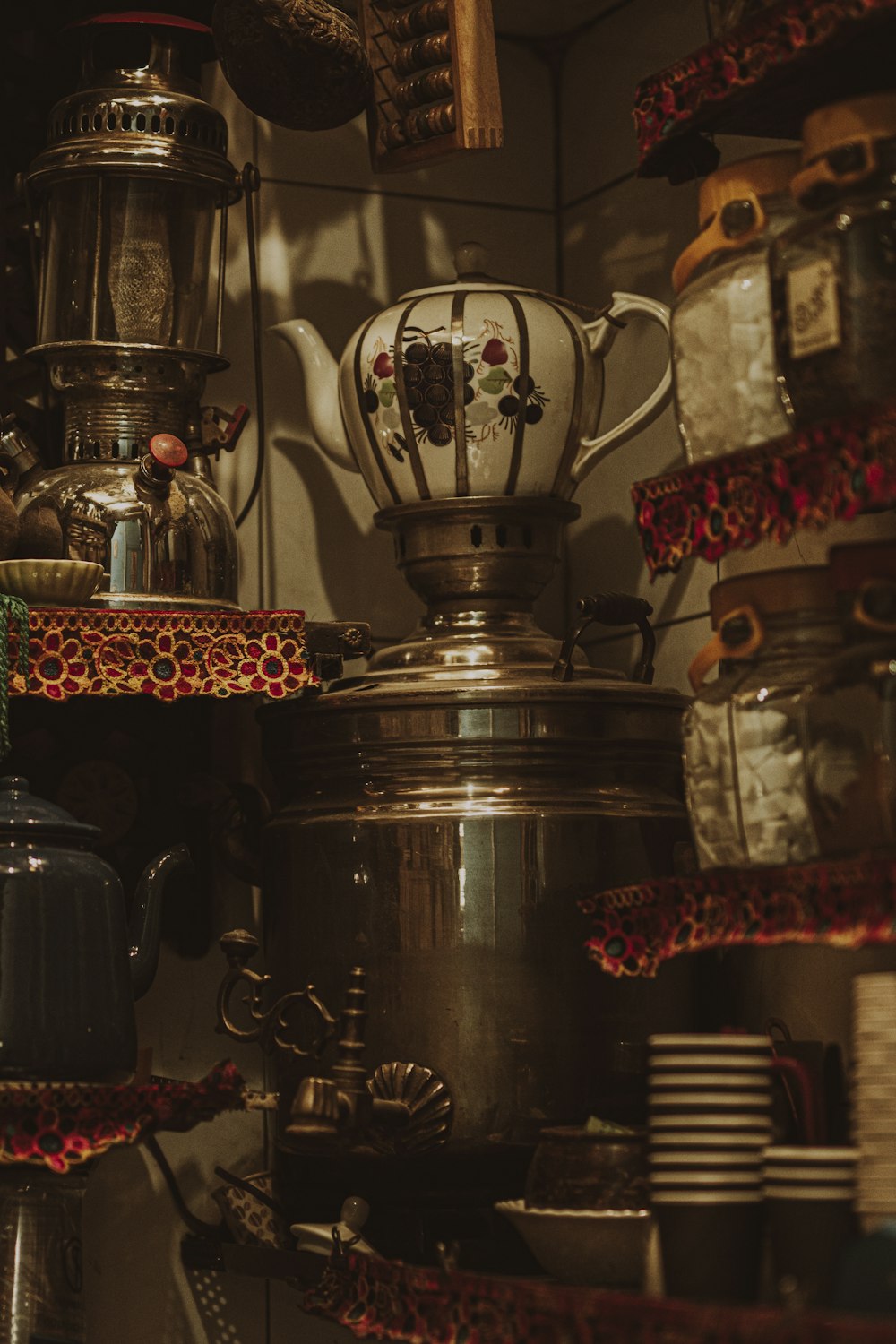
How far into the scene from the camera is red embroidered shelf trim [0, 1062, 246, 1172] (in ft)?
5.87

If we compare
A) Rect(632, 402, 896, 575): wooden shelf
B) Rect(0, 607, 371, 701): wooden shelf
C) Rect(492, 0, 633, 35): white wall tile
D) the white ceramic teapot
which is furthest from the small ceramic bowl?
Rect(492, 0, 633, 35): white wall tile

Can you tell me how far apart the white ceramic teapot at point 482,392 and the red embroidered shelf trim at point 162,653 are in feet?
0.81

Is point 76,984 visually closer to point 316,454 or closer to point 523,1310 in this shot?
point 523,1310

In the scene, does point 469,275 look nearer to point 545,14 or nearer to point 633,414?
point 633,414

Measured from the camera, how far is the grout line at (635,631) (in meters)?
2.40

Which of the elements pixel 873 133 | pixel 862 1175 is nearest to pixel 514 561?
pixel 873 133

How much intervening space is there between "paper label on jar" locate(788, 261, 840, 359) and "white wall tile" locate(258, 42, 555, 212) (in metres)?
1.21

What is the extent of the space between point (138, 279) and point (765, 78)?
0.89m

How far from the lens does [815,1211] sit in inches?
55.6

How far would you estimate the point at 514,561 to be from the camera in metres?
2.24

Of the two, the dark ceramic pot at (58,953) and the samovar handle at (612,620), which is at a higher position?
the samovar handle at (612,620)

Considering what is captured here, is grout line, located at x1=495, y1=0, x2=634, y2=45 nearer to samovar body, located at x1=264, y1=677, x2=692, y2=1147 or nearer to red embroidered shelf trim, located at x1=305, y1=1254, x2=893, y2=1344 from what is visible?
samovar body, located at x1=264, y1=677, x2=692, y2=1147

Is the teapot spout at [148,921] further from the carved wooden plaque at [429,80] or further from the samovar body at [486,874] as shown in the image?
the carved wooden plaque at [429,80]

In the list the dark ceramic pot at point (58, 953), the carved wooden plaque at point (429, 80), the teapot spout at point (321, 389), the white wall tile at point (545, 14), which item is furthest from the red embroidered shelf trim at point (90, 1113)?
the white wall tile at point (545, 14)
